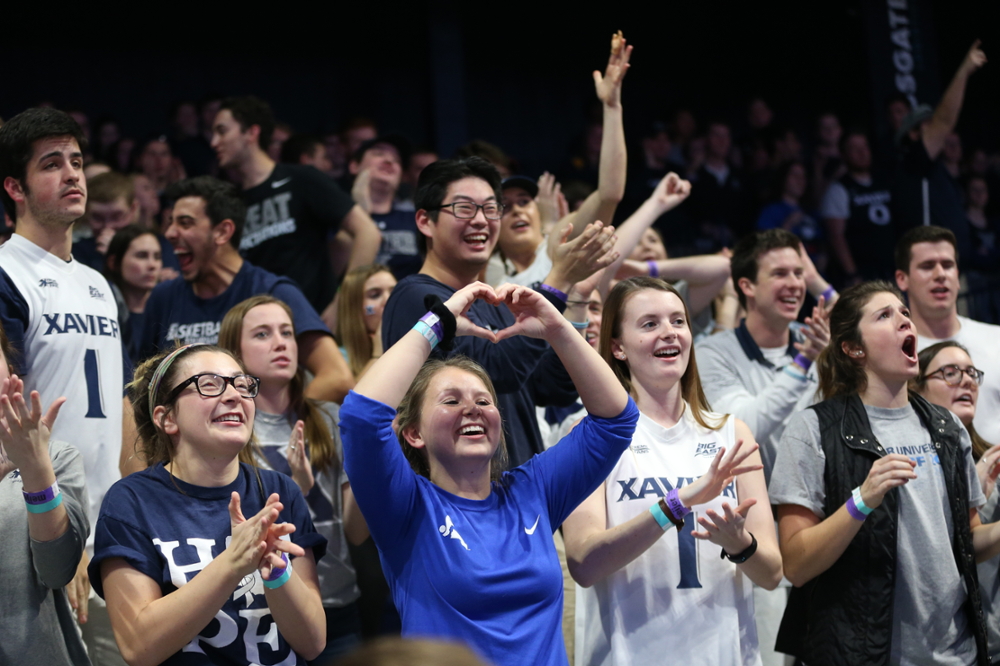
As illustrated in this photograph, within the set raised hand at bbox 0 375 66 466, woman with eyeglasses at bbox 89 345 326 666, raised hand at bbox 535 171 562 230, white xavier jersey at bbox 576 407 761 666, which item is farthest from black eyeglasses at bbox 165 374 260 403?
raised hand at bbox 535 171 562 230

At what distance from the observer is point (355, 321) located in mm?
4734

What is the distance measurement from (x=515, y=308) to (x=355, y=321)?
2.01 meters

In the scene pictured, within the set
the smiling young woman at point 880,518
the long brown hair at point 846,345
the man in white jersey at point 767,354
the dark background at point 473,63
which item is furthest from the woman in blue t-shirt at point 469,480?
the dark background at point 473,63

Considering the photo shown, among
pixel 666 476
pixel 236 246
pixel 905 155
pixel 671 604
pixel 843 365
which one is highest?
pixel 905 155

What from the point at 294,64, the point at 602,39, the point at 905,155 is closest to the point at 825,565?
the point at 905,155

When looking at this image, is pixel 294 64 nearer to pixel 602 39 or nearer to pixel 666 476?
pixel 602 39

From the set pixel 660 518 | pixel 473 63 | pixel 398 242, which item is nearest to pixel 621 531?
pixel 660 518

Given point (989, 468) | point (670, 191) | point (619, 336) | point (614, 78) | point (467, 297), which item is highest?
point (614, 78)

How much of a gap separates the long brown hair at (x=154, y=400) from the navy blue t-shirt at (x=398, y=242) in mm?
3056

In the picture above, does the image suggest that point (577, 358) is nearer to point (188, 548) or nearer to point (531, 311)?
point (531, 311)

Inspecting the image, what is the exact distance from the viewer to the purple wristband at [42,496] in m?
2.66

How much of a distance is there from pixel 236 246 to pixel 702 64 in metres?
8.92

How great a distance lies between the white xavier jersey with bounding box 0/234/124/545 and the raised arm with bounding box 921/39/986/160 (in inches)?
197

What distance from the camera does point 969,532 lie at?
3.48 m
